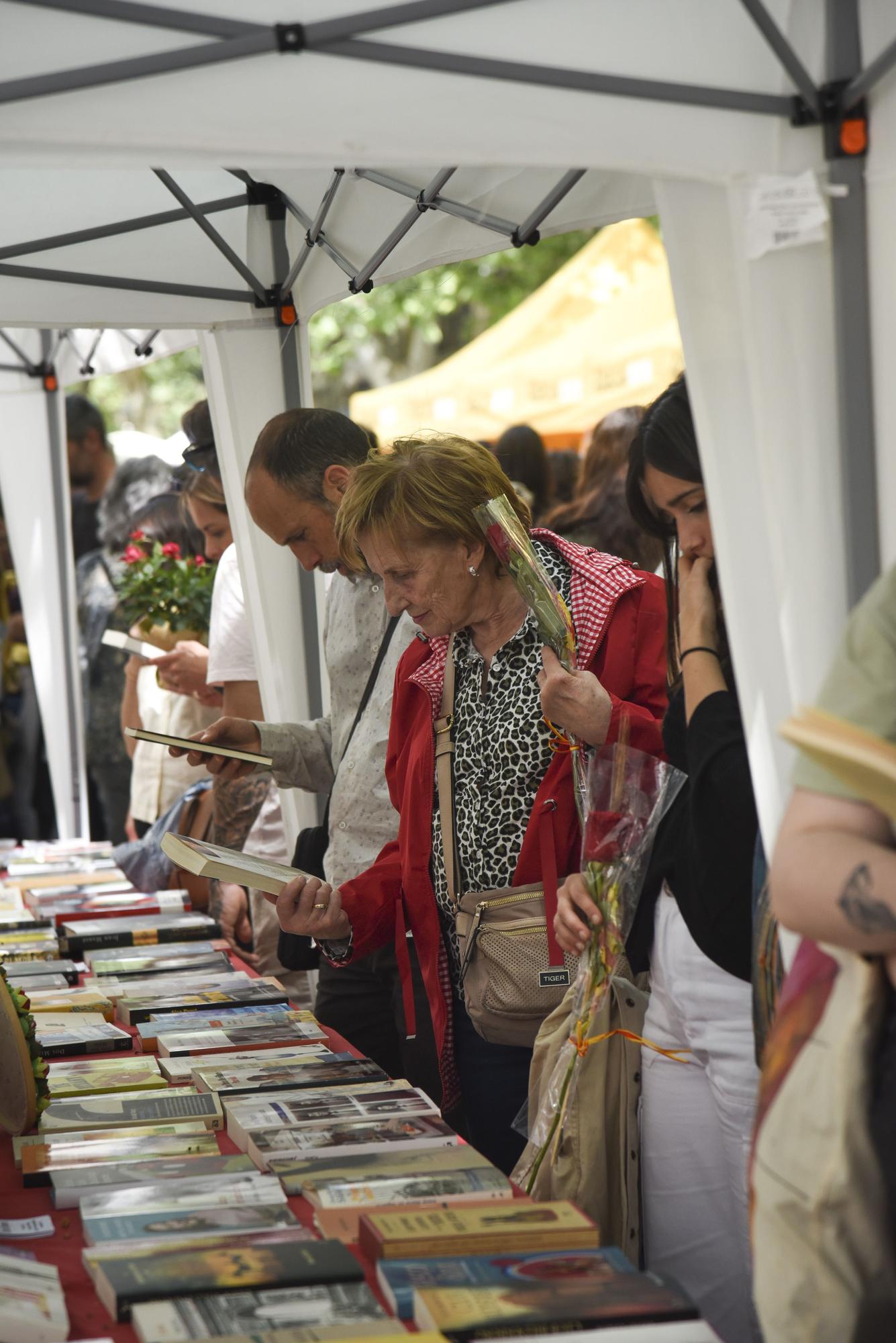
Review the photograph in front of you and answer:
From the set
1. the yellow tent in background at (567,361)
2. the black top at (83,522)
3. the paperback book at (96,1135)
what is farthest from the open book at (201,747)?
the yellow tent in background at (567,361)

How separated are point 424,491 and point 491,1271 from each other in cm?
125

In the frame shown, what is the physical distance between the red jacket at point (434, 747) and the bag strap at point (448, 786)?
0.02 m

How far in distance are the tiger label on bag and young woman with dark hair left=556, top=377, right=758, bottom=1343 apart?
164 millimetres

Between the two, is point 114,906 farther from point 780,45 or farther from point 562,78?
point 780,45

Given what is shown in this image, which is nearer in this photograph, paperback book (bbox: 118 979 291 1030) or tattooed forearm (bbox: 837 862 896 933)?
tattooed forearm (bbox: 837 862 896 933)

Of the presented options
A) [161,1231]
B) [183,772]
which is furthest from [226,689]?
[161,1231]

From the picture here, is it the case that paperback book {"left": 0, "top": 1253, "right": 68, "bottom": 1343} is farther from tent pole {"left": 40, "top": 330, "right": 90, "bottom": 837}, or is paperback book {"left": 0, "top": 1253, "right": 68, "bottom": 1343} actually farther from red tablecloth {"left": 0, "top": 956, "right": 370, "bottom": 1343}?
tent pole {"left": 40, "top": 330, "right": 90, "bottom": 837}

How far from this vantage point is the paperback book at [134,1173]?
1.77 meters

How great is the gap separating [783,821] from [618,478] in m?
2.95

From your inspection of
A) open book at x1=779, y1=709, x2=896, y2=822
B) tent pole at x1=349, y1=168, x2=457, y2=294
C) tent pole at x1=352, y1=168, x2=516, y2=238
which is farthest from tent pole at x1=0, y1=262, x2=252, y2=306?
open book at x1=779, y1=709, x2=896, y2=822

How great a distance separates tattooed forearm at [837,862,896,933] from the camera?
1202mm

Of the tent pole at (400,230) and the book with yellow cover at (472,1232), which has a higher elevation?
the tent pole at (400,230)

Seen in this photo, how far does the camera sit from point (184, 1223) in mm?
1633

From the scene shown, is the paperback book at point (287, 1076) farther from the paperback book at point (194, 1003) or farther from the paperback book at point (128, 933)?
the paperback book at point (128, 933)
